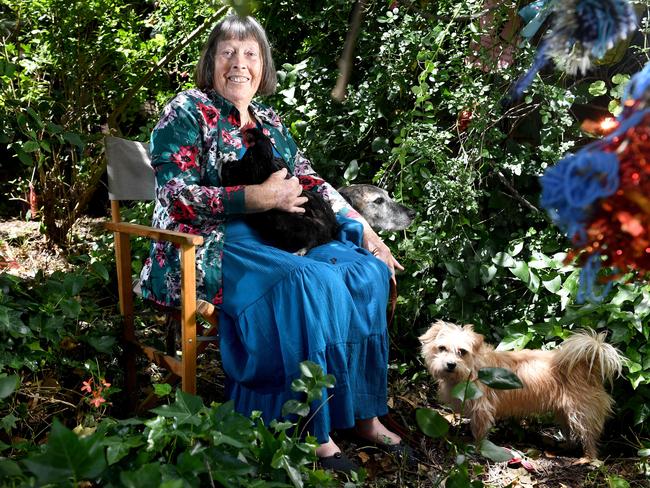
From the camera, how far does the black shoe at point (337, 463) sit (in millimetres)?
2418

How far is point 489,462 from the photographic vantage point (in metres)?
2.70

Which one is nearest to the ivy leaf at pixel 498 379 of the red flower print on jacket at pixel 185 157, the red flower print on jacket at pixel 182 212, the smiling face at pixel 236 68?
the red flower print on jacket at pixel 182 212

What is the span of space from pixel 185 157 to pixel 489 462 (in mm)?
1603

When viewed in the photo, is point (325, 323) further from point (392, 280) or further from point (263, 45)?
point (263, 45)

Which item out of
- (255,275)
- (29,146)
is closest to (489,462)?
(255,275)

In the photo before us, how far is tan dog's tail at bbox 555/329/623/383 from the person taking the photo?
2627 mm

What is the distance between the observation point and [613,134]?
79 cm

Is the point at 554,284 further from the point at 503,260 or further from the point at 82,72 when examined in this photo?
the point at 82,72

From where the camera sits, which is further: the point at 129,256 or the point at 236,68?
the point at 129,256

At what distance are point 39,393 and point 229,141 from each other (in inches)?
48.8

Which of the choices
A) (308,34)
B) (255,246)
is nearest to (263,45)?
(255,246)

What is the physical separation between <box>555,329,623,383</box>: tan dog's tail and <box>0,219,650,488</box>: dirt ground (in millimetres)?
340

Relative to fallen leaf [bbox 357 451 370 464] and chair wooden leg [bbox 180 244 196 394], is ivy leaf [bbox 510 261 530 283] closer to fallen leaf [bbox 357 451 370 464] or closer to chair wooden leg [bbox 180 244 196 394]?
fallen leaf [bbox 357 451 370 464]

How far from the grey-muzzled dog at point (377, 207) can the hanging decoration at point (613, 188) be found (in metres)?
2.41
